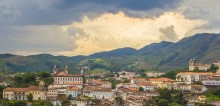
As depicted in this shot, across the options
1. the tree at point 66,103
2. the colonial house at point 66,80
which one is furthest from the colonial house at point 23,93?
the colonial house at point 66,80

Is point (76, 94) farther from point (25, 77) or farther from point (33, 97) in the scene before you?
point (25, 77)

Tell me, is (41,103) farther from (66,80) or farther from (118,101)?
(66,80)

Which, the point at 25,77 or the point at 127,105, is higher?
the point at 25,77

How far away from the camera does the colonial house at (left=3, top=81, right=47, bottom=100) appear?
89.0m

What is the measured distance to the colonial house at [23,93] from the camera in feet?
292

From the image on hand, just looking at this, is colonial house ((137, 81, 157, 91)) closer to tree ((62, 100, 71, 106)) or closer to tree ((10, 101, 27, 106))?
tree ((62, 100, 71, 106))

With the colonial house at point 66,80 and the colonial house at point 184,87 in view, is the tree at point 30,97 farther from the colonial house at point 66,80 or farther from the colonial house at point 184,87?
the colonial house at point 184,87

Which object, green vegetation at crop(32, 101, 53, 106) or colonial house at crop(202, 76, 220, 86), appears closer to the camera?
green vegetation at crop(32, 101, 53, 106)

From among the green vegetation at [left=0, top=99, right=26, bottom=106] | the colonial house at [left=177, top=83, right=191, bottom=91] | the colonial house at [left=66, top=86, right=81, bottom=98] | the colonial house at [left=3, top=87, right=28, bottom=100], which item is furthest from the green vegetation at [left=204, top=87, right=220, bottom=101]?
the green vegetation at [left=0, top=99, right=26, bottom=106]

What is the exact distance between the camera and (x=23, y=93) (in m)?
89.1

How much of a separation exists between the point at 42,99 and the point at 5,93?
7536mm

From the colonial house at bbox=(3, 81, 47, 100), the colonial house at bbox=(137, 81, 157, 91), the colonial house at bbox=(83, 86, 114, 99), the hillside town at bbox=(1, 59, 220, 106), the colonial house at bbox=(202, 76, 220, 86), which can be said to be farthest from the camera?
the colonial house at bbox=(202, 76, 220, 86)

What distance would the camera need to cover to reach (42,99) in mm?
89688

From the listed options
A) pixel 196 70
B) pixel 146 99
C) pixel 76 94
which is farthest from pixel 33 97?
pixel 196 70
